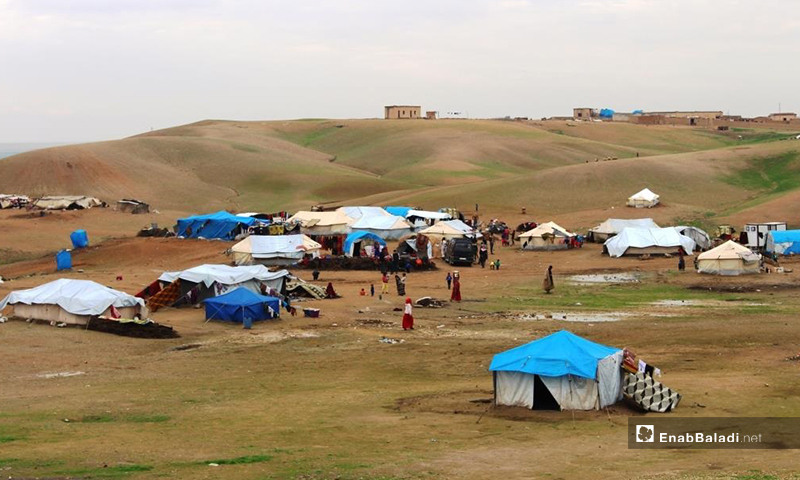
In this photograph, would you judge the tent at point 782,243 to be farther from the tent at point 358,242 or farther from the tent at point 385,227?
the tent at point 385,227

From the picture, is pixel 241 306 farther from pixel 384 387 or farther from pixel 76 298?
pixel 384 387

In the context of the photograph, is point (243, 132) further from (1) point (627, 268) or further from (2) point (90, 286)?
(2) point (90, 286)

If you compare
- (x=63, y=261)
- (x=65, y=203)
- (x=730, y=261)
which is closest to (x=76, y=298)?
(x=63, y=261)

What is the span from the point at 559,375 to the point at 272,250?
A: 3096cm

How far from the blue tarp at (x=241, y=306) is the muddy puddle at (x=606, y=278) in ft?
51.1

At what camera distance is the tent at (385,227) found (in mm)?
60281

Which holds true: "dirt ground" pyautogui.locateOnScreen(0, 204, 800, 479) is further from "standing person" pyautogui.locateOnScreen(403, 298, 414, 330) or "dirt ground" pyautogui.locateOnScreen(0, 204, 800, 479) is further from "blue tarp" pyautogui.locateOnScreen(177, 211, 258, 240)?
"blue tarp" pyautogui.locateOnScreen(177, 211, 258, 240)

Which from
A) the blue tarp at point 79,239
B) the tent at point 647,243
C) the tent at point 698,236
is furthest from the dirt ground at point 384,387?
the blue tarp at point 79,239

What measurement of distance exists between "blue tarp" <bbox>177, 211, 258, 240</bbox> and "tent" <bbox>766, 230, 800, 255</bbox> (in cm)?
2724

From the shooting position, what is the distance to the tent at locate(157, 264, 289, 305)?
38.0 m

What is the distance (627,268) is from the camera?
5012 cm

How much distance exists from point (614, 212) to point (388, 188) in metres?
28.8

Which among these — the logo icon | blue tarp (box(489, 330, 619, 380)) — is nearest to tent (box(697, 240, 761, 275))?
blue tarp (box(489, 330, 619, 380))

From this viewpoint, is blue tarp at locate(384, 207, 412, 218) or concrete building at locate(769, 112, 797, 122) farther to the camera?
concrete building at locate(769, 112, 797, 122)
